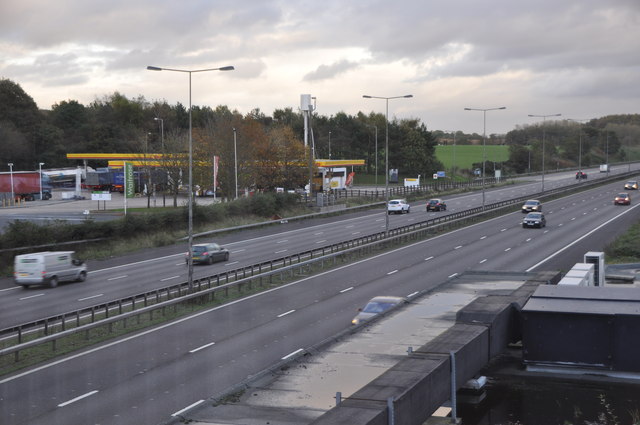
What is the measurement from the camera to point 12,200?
8594cm

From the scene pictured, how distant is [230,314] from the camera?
2975cm

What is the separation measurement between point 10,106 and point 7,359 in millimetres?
111106

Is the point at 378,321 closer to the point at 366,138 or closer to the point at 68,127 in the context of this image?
the point at 68,127

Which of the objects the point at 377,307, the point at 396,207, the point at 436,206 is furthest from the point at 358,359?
the point at 436,206

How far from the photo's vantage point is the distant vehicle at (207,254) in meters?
44.1

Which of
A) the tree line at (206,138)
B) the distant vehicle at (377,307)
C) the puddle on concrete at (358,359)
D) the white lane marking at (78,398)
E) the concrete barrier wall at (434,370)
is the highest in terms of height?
the tree line at (206,138)

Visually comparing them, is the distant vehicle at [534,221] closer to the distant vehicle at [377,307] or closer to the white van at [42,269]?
the white van at [42,269]

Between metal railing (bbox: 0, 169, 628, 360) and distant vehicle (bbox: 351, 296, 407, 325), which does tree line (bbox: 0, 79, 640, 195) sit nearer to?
metal railing (bbox: 0, 169, 628, 360)

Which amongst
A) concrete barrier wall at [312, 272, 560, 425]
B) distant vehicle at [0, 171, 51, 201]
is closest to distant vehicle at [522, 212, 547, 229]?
concrete barrier wall at [312, 272, 560, 425]

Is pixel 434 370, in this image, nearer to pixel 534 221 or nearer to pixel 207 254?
pixel 207 254

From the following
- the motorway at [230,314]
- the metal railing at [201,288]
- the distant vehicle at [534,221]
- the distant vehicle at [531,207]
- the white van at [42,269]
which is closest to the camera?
the motorway at [230,314]

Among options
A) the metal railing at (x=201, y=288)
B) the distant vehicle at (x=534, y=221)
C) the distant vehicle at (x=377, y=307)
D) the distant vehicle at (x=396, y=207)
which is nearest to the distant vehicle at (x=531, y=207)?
the distant vehicle at (x=534, y=221)

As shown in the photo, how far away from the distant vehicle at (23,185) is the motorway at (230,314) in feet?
140

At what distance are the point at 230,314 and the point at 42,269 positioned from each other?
12.6 metres
